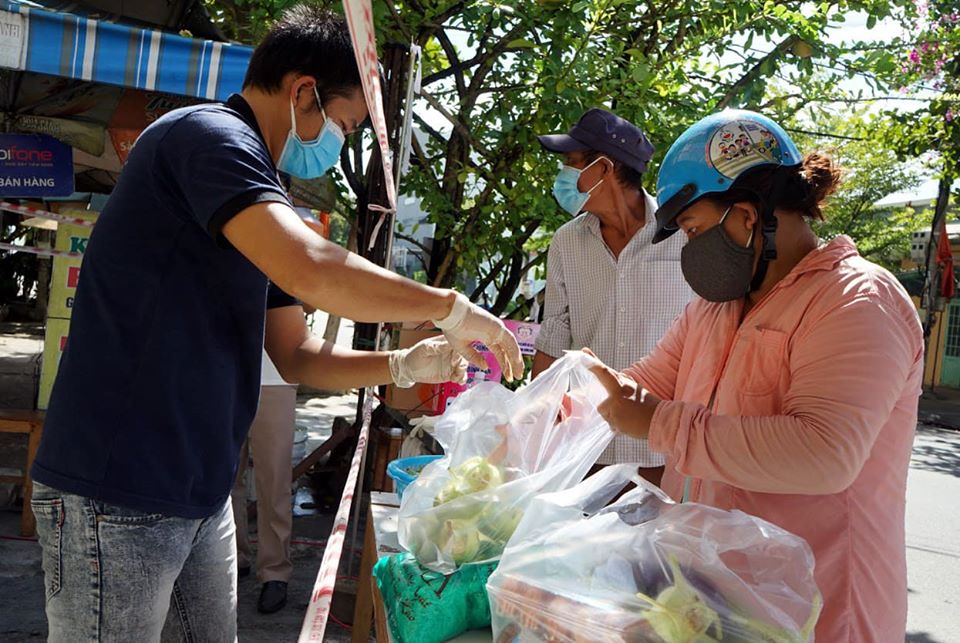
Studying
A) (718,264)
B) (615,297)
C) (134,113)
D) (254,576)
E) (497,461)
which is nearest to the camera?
(718,264)

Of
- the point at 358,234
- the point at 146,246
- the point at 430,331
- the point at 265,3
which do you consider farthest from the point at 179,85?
the point at 146,246

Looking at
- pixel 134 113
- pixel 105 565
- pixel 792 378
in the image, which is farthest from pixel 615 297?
pixel 134 113

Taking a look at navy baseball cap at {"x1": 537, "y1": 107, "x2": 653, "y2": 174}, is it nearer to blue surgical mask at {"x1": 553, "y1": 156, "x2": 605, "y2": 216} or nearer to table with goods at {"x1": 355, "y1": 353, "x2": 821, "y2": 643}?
blue surgical mask at {"x1": 553, "y1": 156, "x2": 605, "y2": 216}

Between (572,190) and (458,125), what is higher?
(458,125)

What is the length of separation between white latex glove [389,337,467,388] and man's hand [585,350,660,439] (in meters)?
0.51

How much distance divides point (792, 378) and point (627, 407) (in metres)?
0.36

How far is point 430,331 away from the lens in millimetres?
5820

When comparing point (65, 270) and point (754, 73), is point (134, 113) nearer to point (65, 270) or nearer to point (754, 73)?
point (65, 270)

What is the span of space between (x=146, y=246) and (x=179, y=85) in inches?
151

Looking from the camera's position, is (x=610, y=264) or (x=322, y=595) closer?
(x=322, y=595)

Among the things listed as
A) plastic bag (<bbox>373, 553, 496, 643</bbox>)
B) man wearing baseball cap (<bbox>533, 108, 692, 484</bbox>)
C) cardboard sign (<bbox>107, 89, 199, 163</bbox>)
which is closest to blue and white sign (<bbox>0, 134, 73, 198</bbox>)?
cardboard sign (<bbox>107, 89, 199, 163</bbox>)

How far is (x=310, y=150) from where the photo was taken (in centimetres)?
208

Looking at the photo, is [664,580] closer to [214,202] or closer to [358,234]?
[214,202]

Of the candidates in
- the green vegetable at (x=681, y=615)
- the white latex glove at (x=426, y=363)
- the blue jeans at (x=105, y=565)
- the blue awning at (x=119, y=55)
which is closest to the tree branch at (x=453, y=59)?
the blue awning at (x=119, y=55)
